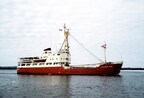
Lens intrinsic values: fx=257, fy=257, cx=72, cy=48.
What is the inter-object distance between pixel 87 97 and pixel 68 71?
45.7m

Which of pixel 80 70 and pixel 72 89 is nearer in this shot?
pixel 72 89

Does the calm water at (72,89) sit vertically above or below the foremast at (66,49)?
below

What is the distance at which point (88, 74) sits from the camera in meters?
77.0

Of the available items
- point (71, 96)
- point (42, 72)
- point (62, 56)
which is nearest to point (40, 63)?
point (42, 72)

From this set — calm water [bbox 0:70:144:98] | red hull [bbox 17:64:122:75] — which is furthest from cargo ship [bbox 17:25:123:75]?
calm water [bbox 0:70:144:98]

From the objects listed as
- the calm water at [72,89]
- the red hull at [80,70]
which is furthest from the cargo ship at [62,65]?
the calm water at [72,89]

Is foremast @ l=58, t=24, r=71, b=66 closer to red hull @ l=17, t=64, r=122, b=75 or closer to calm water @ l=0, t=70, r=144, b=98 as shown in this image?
red hull @ l=17, t=64, r=122, b=75

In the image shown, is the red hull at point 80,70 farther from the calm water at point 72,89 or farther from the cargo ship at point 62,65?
the calm water at point 72,89

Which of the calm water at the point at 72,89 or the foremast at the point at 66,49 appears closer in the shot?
the calm water at the point at 72,89

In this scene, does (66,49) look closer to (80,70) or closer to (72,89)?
(80,70)

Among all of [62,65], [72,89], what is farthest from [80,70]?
[72,89]

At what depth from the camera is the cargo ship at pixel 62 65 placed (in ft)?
241

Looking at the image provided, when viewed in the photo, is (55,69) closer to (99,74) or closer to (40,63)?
(40,63)

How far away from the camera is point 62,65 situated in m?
79.1
